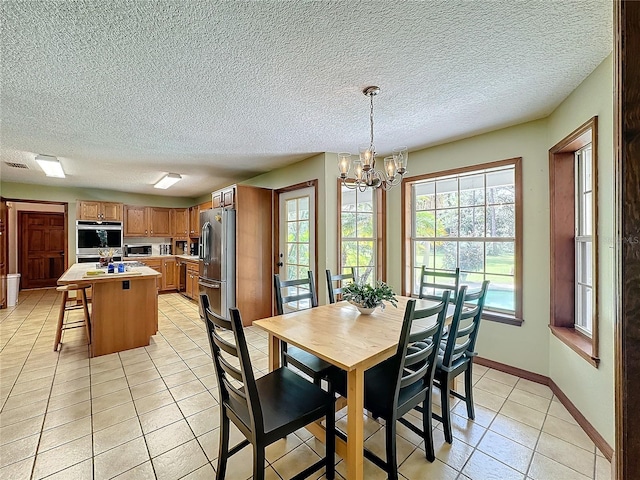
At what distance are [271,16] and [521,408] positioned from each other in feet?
10.4

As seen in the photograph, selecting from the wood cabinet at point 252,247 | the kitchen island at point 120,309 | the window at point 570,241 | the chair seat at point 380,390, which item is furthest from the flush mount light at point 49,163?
the window at point 570,241

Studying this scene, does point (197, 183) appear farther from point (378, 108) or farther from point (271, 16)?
point (271, 16)

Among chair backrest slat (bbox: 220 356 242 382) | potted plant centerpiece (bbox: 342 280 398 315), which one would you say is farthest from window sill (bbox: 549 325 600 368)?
chair backrest slat (bbox: 220 356 242 382)

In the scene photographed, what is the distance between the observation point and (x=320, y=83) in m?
2.03

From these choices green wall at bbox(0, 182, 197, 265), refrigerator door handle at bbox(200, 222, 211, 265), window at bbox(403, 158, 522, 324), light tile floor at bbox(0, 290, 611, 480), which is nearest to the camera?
light tile floor at bbox(0, 290, 611, 480)

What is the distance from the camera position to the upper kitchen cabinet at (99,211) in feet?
19.3

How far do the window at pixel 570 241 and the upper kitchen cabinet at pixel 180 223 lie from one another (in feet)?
24.0

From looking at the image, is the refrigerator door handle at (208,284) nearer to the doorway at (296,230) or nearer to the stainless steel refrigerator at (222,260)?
the stainless steel refrigerator at (222,260)

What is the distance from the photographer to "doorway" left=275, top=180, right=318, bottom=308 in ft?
12.9

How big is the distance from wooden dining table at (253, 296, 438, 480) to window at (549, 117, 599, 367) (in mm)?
1190

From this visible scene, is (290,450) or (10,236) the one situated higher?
(10,236)

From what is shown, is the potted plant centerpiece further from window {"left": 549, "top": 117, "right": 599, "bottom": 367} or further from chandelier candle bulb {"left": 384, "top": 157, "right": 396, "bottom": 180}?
window {"left": 549, "top": 117, "right": 599, "bottom": 367}

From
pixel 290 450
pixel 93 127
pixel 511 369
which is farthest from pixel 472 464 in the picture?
pixel 93 127

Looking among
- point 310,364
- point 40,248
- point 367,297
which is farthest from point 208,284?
point 40,248
